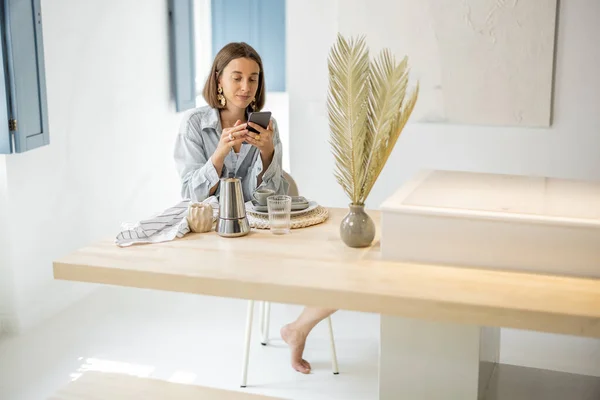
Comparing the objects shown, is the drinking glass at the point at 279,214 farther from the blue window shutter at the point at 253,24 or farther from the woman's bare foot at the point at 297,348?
the blue window shutter at the point at 253,24

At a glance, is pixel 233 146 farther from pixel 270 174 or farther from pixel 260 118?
pixel 260 118

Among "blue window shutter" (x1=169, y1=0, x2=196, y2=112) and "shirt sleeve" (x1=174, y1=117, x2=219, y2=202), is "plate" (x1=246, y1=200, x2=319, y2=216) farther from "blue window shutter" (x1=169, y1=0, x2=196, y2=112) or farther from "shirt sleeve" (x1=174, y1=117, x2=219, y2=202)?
"blue window shutter" (x1=169, y1=0, x2=196, y2=112)

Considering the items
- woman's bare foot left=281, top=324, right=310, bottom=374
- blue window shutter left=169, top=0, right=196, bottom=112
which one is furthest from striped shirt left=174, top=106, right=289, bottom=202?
blue window shutter left=169, top=0, right=196, bottom=112

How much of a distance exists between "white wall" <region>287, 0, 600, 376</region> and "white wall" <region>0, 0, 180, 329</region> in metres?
1.14

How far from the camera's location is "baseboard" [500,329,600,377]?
354 centimetres

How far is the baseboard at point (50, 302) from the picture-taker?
13.6ft

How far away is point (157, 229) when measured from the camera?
99.8 inches

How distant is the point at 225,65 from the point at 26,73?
121cm

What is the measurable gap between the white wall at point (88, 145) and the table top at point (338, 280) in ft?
6.12

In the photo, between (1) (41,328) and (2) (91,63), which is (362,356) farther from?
(2) (91,63)

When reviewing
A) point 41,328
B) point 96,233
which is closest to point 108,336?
point 41,328

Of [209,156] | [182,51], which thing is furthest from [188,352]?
[182,51]

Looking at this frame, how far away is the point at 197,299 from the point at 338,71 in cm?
245

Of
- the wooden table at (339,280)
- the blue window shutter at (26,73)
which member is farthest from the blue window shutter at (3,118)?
the wooden table at (339,280)
